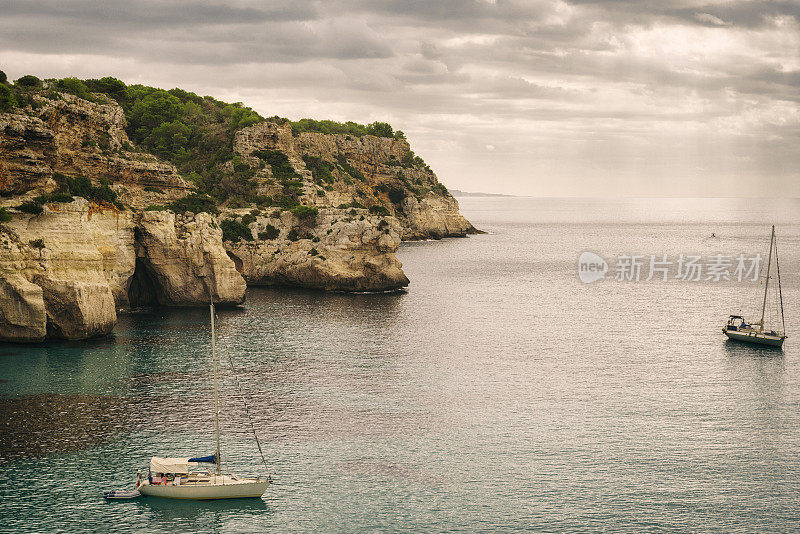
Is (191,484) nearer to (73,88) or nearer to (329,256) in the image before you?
(329,256)

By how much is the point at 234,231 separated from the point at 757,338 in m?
73.2

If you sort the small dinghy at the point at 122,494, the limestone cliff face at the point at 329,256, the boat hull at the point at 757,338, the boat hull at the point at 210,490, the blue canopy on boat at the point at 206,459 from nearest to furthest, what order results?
the small dinghy at the point at 122,494, the boat hull at the point at 210,490, the blue canopy on boat at the point at 206,459, the boat hull at the point at 757,338, the limestone cliff face at the point at 329,256

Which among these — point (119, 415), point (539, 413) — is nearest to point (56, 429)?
point (119, 415)

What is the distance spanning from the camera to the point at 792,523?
34.7m

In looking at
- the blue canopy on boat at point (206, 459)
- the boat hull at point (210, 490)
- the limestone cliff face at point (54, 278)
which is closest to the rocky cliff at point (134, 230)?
the limestone cliff face at point (54, 278)

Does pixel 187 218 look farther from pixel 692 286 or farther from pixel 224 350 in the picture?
pixel 692 286

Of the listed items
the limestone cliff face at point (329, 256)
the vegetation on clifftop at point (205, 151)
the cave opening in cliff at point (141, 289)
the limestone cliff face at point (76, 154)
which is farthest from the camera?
the vegetation on clifftop at point (205, 151)

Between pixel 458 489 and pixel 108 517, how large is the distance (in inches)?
703

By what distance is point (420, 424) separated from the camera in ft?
154

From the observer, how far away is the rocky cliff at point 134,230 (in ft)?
211

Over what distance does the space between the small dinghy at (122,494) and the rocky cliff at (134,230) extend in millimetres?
31539

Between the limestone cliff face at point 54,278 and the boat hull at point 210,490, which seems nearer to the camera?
the boat hull at point 210,490

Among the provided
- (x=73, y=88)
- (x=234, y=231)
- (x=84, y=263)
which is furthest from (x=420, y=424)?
(x=73, y=88)

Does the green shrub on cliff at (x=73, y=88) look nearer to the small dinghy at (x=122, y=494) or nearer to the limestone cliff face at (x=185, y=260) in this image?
the limestone cliff face at (x=185, y=260)
